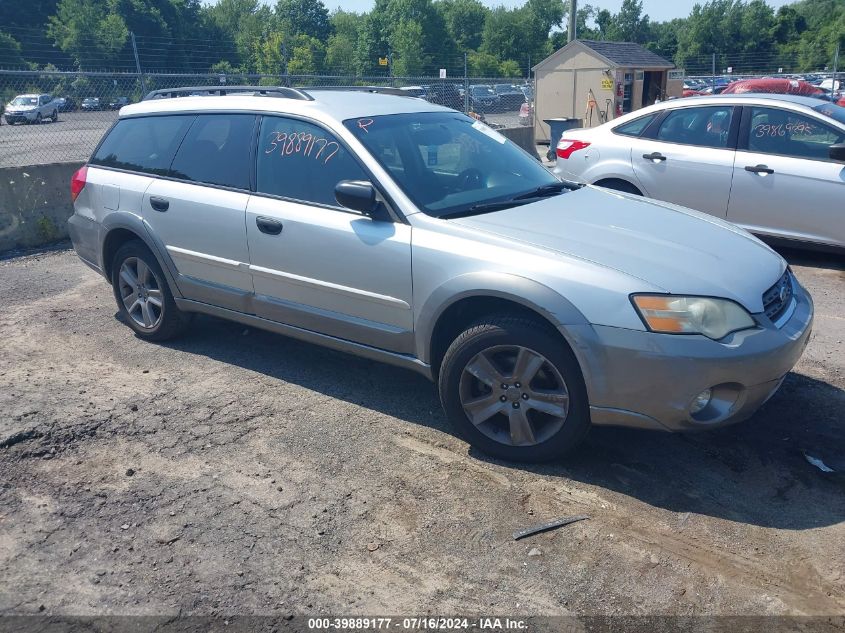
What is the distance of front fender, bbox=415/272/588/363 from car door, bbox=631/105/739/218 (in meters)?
4.59

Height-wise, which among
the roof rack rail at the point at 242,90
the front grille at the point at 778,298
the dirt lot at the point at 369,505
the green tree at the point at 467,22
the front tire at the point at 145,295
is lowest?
the dirt lot at the point at 369,505

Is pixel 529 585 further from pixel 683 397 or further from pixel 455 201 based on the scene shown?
pixel 455 201

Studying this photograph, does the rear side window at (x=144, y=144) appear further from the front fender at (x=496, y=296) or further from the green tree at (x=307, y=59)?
the green tree at (x=307, y=59)

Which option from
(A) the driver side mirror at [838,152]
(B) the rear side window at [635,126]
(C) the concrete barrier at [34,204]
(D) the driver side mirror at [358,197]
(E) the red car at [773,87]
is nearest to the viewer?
(D) the driver side mirror at [358,197]

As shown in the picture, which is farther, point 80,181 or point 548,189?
point 80,181

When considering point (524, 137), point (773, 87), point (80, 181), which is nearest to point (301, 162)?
Result: point (80, 181)

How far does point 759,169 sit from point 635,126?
4.72 feet

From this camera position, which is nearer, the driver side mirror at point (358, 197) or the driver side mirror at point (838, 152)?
the driver side mirror at point (358, 197)

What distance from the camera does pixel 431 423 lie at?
4246mm

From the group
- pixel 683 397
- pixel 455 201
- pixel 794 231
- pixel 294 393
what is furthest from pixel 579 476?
pixel 794 231

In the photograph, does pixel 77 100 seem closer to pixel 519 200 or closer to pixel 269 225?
pixel 269 225

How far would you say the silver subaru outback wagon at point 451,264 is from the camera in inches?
132

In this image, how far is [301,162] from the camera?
175 inches

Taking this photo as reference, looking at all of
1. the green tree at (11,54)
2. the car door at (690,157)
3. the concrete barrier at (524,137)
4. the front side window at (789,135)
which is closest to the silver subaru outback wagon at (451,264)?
the car door at (690,157)
